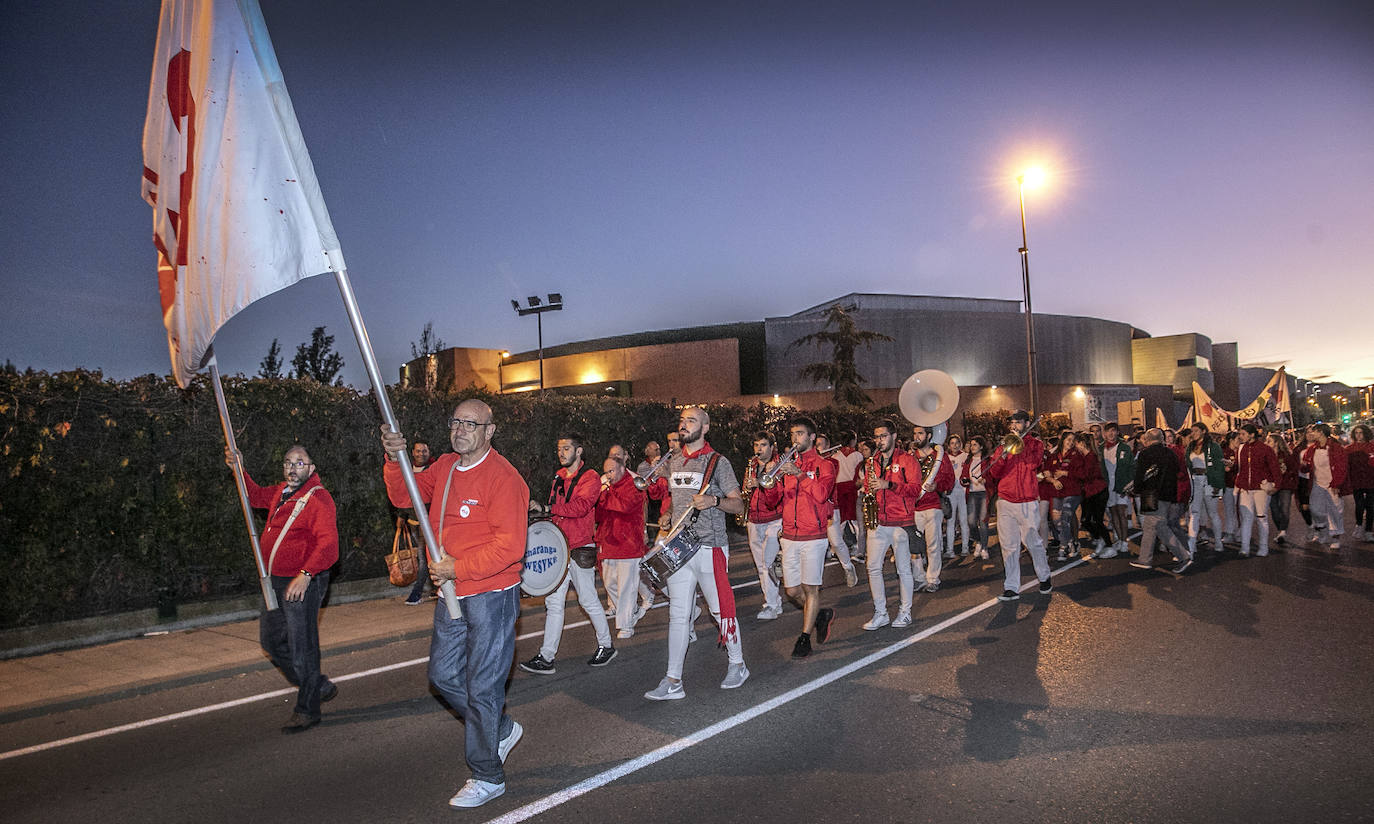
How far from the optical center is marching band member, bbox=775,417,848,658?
22.9 ft

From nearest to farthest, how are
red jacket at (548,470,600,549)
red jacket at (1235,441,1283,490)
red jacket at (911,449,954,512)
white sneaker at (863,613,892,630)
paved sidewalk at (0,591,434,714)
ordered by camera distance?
paved sidewalk at (0,591,434,714) < red jacket at (548,470,600,549) < white sneaker at (863,613,892,630) < red jacket at (911,449,954,512) < red jacket at (1235,441,1283,490)

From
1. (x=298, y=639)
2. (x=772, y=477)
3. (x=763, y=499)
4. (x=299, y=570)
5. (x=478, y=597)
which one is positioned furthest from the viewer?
(x=763, y=499)

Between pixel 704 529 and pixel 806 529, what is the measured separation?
117cm

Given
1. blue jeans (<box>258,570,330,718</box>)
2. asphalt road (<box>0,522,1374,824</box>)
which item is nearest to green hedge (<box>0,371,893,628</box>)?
asphalt road (<box>0,522,1374,824</box>)

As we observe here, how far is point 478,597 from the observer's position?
4152 mm

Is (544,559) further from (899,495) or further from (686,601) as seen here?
(899,495)

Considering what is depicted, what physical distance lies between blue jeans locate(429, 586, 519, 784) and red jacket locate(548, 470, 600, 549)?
2767mm

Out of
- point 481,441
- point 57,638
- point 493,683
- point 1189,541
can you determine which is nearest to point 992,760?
point 493,683

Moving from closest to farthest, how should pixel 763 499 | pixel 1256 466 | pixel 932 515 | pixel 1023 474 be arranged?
pixel 763 499 < pixel 1023 474 < pixel 932 515 < pixel 1256 466

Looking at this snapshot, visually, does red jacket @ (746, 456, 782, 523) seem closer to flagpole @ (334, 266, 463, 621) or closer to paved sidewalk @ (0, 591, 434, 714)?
flagpole @ (334, 266, 463, 621)

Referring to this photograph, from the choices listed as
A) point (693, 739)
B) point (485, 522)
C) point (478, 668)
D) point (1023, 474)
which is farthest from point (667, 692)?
point (1023, 474)

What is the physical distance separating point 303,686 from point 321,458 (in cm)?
619

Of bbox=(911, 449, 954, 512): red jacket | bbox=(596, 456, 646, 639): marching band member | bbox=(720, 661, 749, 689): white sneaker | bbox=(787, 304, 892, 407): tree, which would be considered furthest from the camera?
bbox=(787, 304, 892, 407): tree

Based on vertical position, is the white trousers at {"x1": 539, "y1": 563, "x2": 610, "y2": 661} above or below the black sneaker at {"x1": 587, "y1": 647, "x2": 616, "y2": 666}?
above
